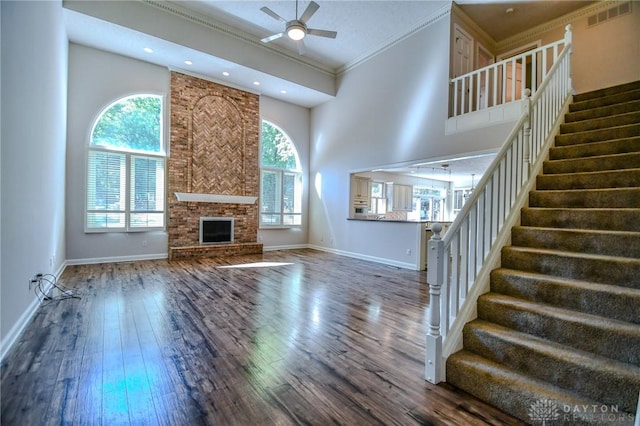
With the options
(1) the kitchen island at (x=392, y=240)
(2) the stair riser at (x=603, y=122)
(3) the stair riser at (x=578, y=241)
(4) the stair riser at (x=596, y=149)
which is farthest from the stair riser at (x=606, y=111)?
(1) the kitchen island at (x=392, y=240)

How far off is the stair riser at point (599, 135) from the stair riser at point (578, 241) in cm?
172

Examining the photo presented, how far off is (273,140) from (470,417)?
788 cm

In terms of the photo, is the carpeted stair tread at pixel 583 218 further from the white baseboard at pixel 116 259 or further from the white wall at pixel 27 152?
the white baseboard at pixel 116 259

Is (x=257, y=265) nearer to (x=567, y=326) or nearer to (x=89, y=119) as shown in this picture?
(x=89, y=119)

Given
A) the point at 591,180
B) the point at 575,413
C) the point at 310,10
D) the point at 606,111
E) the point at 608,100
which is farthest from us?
the point at 310,10

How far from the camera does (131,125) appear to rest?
6320 mm

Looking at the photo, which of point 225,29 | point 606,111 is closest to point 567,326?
point 606,111

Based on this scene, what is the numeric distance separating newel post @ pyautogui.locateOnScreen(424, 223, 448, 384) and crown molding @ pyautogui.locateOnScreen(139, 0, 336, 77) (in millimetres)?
6382

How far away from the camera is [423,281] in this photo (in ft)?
16.0

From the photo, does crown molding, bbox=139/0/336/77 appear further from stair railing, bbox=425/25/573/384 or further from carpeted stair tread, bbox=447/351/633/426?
carpeted stair tread, bbox=447/351/633/426

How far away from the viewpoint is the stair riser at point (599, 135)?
3117mm

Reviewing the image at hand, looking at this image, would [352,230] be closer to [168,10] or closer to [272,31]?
[272,31]

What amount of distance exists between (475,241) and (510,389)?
0.97 metres

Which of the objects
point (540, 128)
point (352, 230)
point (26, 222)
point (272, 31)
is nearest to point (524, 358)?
point (540, 128)
